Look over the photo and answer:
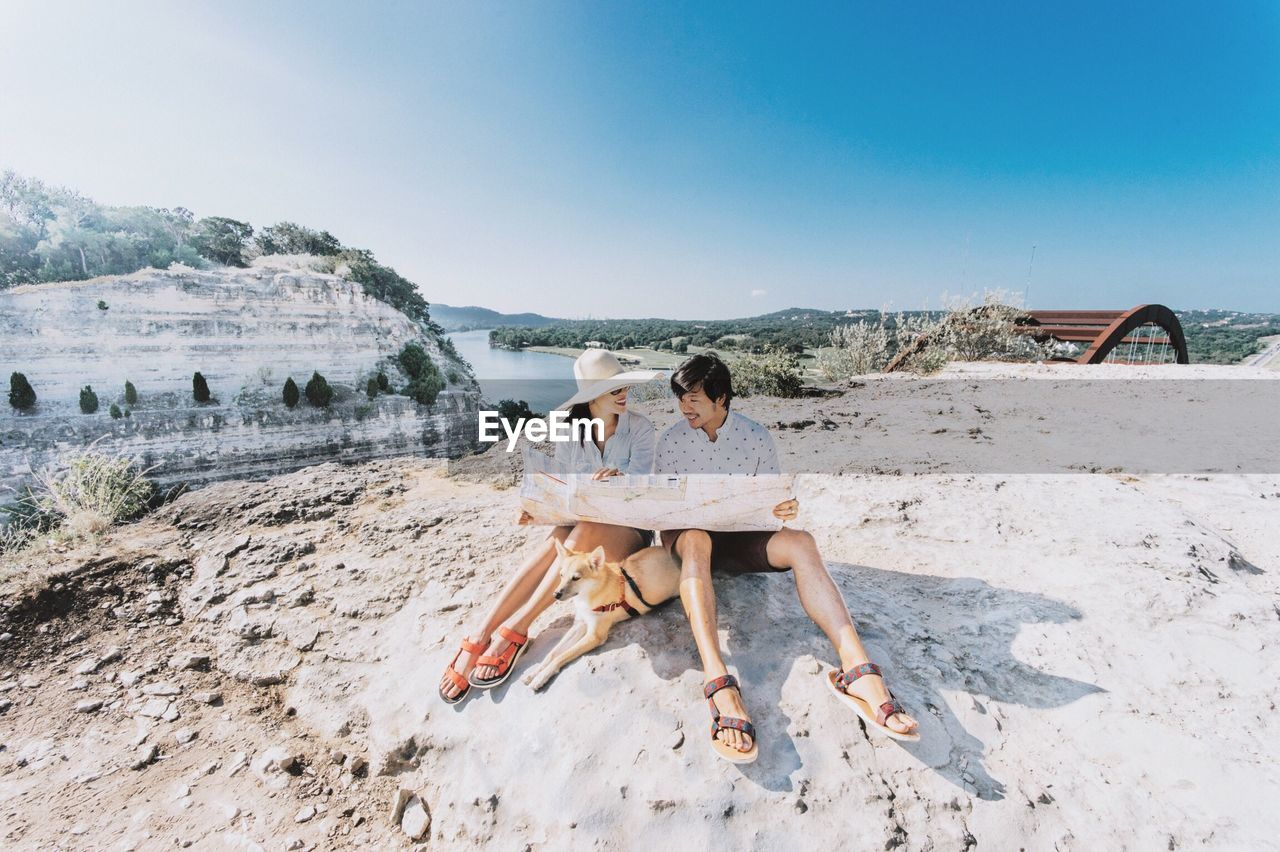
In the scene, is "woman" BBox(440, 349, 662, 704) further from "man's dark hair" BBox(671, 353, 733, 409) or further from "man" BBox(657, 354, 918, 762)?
"man's dark hair" BBox(671, 353, 733, 409)

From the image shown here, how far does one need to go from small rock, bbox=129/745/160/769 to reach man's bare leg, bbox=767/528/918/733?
11.1 feet

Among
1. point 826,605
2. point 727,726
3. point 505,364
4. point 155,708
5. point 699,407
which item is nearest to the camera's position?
point 727,726

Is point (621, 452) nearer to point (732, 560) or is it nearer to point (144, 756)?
point (732, 560)

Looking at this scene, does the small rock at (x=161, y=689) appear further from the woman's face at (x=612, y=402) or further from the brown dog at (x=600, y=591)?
the woman's face at (x=612, y=402)

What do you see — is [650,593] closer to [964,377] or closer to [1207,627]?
[1207,627]

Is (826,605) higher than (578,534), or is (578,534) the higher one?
(578,534)

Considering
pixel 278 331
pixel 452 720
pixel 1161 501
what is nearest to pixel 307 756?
pixel 452 720

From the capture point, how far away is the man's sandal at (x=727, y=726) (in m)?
1.71

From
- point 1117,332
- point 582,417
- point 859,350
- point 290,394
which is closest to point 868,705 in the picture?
point 582,417

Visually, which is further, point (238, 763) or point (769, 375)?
point (769, 375)

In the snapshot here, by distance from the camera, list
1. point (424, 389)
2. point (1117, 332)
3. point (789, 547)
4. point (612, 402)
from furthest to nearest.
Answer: point (424, 389), point (1117, 332), point (612, 402), point (789, 547)

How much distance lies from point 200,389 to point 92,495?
2159 cm

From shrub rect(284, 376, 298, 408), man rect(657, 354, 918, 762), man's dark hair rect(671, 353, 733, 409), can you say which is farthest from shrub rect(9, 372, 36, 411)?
man's dark hair rect(671, 353, 733, 409)

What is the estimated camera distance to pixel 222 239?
1326 inches
